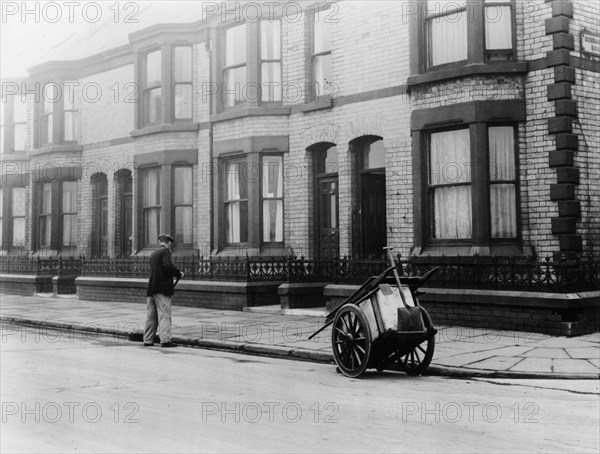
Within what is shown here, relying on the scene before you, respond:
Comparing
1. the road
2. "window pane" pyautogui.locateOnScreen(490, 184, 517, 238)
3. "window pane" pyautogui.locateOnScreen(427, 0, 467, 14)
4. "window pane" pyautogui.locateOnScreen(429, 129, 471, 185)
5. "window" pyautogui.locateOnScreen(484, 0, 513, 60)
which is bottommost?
the road

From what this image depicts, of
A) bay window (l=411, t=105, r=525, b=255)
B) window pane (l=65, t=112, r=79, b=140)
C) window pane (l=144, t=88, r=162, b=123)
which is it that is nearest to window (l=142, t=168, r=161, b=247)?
window pane (l=144, t=88, r=162, b=123)

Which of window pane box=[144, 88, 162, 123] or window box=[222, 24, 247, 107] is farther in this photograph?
window pane box=[144, 88, 162, 123]

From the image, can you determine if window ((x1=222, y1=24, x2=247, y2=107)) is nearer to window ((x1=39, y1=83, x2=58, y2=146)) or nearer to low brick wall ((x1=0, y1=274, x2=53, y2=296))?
window ((x1=39, y1=83, x2=58, y2=146))

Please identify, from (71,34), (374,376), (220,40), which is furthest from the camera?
(71,34)

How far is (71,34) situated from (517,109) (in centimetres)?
2087

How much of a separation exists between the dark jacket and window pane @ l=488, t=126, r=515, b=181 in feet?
20.3

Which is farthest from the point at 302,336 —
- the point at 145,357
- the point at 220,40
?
the point at 220,40

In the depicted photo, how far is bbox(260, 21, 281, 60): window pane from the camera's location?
690 inches

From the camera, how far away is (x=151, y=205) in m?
20.2

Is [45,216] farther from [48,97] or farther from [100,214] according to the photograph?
[48,97]

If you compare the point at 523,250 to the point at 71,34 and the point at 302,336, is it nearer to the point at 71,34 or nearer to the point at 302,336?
the point at 302,336

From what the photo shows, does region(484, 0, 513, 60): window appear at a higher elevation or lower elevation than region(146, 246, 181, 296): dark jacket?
higher

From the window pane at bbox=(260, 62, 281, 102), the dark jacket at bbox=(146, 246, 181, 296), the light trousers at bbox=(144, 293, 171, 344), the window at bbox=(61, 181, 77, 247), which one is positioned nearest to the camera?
the light trousers at bbox=(144, 293, 171, 344)

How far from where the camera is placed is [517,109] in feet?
42.0
